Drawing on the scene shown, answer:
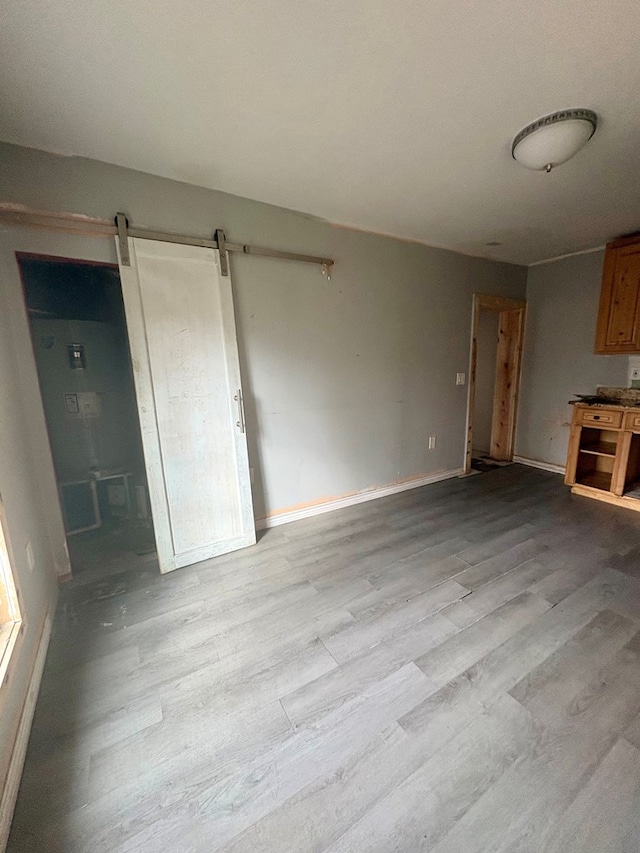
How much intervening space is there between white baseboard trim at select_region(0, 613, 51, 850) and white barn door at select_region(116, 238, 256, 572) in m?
0.78

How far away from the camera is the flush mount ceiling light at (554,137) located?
1.55 meters

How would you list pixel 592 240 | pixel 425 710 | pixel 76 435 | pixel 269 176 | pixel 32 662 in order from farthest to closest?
pixel 592 240, pixel 76 435, pixel 269 176, pixel 32 662, pixel 425 710

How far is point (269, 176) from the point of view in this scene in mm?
2045

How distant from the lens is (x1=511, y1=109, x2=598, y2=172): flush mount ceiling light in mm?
1551

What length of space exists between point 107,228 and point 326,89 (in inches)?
55.8

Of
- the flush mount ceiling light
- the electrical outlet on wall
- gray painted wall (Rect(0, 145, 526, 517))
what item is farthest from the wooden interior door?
the electrical outlet on wall

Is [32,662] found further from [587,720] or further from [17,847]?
[587,720]

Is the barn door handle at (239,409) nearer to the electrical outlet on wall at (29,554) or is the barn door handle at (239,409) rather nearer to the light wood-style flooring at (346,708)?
the light wood-style flooring at (346,708)

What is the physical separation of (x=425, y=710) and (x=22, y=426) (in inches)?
95.9

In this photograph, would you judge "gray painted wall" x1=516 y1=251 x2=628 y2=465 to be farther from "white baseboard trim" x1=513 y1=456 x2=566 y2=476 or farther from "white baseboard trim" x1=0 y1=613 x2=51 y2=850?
"white baseboard trim" x1=0 y1=613 x2=51 y2=850

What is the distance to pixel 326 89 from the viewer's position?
1.41 m

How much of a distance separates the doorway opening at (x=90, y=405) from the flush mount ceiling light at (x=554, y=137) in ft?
9.49

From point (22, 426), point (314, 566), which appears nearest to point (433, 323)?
point (314, 566)

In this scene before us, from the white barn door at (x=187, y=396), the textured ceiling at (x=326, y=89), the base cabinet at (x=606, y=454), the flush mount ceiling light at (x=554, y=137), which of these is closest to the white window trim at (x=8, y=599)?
the white barn door at (x=187, y=396)
